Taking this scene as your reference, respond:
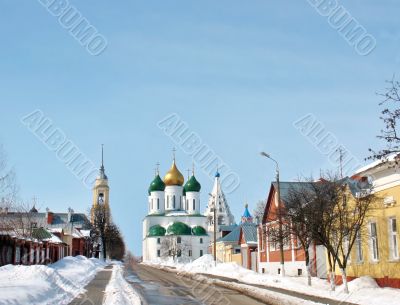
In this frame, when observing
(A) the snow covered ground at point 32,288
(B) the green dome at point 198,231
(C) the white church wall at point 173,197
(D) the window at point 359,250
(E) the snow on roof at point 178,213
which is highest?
(C) the white church wall at point 173,197

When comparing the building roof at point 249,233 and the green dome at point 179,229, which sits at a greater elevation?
the green dome at point 179,229

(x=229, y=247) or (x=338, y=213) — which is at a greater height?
(x=338, y=213)

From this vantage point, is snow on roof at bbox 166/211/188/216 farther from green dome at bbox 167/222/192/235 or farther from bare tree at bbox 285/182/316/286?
bare tree at bbox 285/182/316/286

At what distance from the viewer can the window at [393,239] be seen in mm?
21953

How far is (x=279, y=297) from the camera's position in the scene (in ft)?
63.1

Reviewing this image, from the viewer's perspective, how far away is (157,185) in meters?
126

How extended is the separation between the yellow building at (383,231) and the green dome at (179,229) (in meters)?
94.2

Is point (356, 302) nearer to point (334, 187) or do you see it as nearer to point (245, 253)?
point (334, 187)

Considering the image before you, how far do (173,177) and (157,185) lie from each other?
4156mm

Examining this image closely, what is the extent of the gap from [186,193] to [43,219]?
31961 millimetres

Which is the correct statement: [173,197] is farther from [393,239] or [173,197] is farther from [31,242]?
[393,239]

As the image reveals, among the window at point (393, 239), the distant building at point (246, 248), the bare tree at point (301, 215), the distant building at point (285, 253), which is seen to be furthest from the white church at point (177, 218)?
the window at point (393, 239)

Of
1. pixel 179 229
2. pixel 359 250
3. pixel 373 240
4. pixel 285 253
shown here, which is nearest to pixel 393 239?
pixel 373 240

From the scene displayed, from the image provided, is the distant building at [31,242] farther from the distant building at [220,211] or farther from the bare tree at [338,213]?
the distant building at [220,211]
